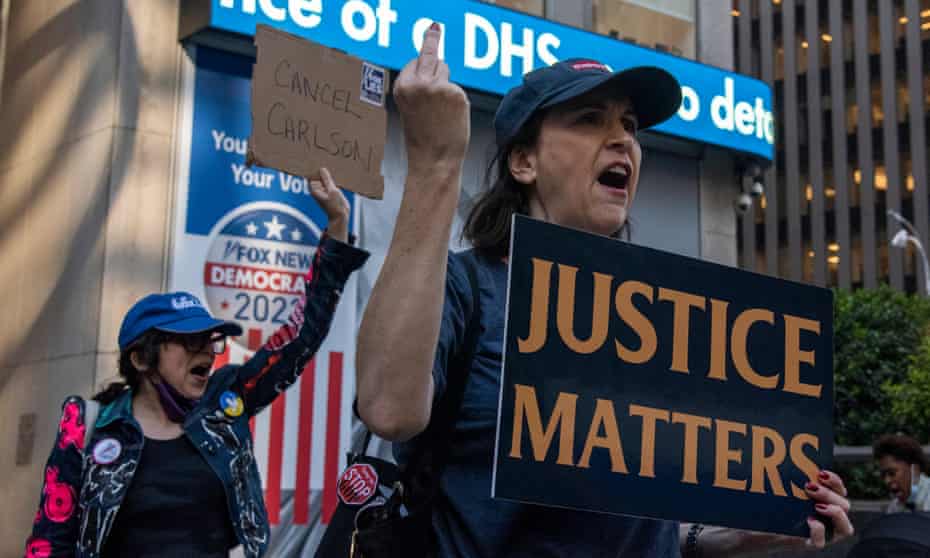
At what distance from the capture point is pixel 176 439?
3951mm

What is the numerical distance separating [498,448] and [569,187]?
553mm

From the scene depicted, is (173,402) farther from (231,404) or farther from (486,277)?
(486,277)

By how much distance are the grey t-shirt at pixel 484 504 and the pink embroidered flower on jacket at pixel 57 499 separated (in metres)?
2.11

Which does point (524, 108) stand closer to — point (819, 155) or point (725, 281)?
point (725, 281)

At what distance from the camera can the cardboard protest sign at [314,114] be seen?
13.0ft

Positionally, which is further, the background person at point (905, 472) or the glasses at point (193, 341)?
the background person at point (905, 472)

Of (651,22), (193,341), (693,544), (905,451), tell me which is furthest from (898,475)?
(651,22)

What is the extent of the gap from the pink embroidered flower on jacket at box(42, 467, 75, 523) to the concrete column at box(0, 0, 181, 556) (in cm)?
484

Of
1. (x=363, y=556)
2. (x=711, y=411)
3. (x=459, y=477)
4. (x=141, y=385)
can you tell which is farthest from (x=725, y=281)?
(x=141, y=385)

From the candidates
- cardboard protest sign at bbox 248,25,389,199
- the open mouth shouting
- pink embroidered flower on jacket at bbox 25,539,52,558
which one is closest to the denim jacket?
pink embroidered flower on jacket at bbox 25,539,52,558

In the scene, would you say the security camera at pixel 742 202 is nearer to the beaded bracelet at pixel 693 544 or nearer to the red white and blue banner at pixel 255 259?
the red white and blue banner at pixel 255 259

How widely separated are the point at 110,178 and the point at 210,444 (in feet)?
17.2

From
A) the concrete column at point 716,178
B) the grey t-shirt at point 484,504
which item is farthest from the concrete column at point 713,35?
the grey t-shirt at point 484,504

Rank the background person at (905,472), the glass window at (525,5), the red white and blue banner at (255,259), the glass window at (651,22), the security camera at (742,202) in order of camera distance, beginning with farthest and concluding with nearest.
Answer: the security camera at (742,202) < the glass window at (651,22) < the glass window at (525,5) < the red white and blue banner at (255,259) < the background person at (905,472)
